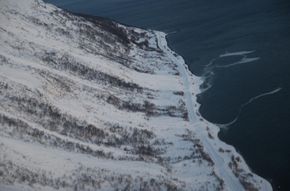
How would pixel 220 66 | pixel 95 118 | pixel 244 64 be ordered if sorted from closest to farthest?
pixel 95 118
pixel 244 64
pixel 220 66

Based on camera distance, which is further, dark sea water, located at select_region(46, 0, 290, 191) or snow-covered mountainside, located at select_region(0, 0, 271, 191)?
dark sea water, located at select_region(46, 0, 290, 191)

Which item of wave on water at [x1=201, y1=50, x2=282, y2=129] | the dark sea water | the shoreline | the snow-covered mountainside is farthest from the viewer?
wave on water at [x1=201, y1=50, x2=282, y2=129]

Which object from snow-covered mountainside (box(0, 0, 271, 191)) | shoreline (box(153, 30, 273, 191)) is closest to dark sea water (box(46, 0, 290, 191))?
shoreline (box(153, 30, 273, 191))

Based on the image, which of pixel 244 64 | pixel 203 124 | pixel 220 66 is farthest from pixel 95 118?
pixel 244 64

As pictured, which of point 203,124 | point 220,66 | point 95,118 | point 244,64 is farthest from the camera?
point 220,66

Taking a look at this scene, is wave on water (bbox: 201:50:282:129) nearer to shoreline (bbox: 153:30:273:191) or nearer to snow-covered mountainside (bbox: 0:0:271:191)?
shoreline (bbox: 153:30:273:191)

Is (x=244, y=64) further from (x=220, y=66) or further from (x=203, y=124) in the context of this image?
(x=203, y=124)

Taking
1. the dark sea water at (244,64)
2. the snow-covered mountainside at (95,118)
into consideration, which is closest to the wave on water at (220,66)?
the dark sea water at (244,64)

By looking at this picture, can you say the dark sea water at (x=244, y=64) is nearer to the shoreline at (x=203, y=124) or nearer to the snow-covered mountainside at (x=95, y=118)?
the shoreline at (x=203, y=124)
